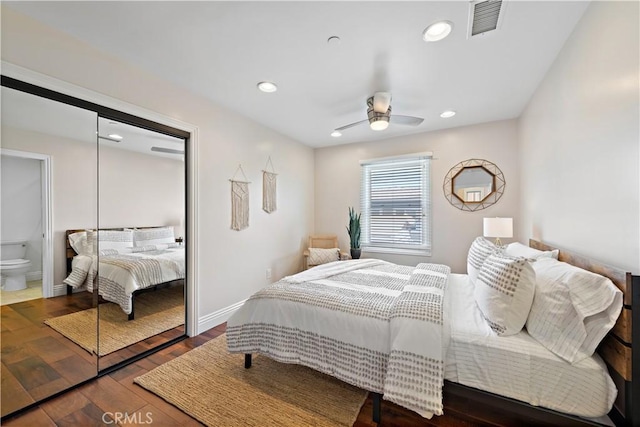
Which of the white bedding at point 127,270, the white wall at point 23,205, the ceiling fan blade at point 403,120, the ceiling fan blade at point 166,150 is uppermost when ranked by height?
the ceiling fan blade at point 403,120

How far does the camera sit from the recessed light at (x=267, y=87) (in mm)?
2422

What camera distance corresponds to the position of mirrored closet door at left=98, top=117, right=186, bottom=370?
2.34 m

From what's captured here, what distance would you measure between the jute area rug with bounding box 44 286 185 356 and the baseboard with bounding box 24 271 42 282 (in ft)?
1.13

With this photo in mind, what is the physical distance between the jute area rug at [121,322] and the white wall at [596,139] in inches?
133

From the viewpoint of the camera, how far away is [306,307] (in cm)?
177

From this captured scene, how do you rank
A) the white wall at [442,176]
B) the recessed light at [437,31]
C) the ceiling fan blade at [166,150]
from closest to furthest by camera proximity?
the recessed light at [437,31] < the ceiling fan blade at [166,150] < the white wall at [442,176]

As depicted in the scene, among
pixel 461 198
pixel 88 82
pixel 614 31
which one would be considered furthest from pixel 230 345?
pixel 461 198

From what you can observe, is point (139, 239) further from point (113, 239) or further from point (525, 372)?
point (525, 372)

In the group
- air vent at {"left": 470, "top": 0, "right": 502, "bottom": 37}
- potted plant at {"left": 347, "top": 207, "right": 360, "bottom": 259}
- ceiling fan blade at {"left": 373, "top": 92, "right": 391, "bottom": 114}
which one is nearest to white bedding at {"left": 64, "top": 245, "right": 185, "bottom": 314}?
potted plant at {"left": 347, "top": 207, "right": 360, "bottom": 259}

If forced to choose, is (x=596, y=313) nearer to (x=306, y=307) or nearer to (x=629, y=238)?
(x=629, y=238)

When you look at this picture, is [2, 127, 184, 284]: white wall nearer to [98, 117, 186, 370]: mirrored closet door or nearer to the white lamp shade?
[98, 117, 186, 370]: mirrored closet door

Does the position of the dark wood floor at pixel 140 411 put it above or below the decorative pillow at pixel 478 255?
below

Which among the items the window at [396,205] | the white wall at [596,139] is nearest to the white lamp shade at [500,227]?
the white wall at [596,139]

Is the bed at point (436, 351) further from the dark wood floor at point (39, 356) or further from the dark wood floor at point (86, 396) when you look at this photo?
the dark wood floor at point (39, 356)
